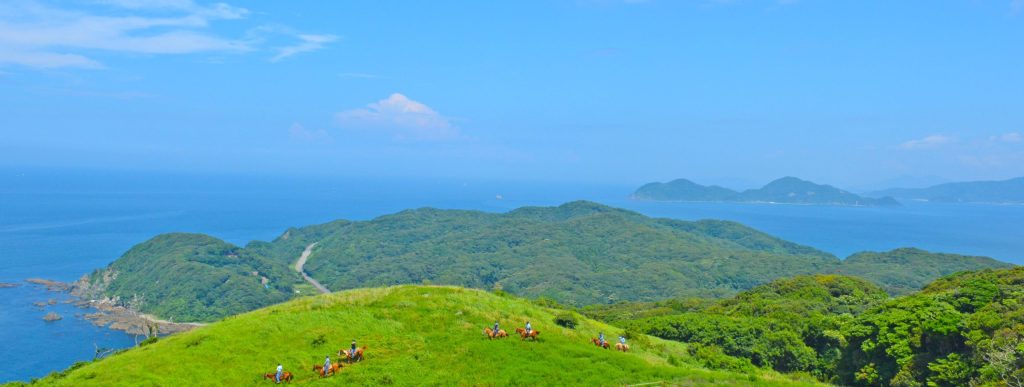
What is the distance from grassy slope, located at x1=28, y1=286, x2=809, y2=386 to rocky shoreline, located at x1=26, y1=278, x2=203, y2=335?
100227 mm

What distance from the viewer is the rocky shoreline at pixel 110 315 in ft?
386

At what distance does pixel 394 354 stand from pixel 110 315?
133050mm

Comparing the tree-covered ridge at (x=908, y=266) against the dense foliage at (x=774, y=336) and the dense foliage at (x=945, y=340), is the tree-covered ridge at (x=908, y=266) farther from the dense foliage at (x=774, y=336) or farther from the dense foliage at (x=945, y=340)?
the dense foliage at (x=945, y=340)

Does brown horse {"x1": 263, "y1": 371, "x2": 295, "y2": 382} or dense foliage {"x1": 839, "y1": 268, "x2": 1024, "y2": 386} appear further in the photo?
dense foliage {"x1": 839, "y1": 268, "x2": 1024, "y2": 386}

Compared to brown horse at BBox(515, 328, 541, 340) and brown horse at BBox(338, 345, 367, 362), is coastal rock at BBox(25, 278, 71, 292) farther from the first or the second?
brown horse at BBox(515, 328, 541, 340)

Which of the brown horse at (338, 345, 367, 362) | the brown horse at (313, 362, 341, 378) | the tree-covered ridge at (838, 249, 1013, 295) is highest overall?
the brown horse at (338, 345, 367, 362)

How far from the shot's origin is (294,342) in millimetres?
25750

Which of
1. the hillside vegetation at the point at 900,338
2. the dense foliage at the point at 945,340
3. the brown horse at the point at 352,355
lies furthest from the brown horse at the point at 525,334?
the dense foliage at the point at 945,340

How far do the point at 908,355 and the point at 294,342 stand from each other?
1228 inches

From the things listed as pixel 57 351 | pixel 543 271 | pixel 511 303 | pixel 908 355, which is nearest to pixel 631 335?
pixel 511 303

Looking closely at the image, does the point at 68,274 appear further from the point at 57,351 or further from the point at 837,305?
the point at 837,305

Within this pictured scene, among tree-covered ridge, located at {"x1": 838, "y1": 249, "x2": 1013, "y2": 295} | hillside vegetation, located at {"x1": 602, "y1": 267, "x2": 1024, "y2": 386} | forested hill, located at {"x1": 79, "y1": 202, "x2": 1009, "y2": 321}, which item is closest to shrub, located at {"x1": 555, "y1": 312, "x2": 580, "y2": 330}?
hillside vegetation, located at {"x1": 602, "y1": 267, "x2": 1024, "y2": 386}

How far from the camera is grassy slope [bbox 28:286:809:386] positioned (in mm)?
21672

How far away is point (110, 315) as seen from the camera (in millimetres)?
125812
